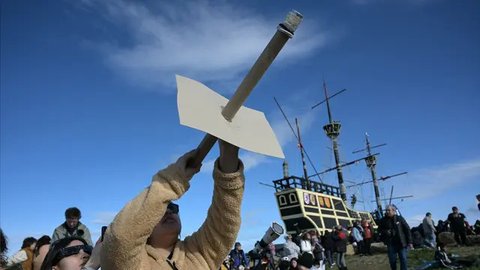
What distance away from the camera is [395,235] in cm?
947

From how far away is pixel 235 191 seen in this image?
2.17m

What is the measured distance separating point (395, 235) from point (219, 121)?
28.3ft

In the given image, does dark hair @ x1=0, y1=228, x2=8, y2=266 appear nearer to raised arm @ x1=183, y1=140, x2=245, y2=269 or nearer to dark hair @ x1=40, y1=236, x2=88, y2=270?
dark hair @ x1=40, y1=236, x2=88, y2=270

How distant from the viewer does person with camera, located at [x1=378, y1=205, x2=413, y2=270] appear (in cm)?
939

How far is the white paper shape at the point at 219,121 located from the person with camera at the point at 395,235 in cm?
818

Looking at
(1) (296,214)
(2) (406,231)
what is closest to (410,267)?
(2) (406,231)

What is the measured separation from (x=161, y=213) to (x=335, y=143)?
5496 centimetres

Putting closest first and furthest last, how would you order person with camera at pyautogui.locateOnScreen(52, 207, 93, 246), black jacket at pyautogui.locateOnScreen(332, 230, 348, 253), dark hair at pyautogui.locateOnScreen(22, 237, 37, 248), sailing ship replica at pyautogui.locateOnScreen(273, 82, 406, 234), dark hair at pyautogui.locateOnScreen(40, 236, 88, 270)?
dark hair at pyautogui.locateOnScreen(40, 236, 88, 270), person with camera at pyautogui.locateOnScreen(52, 207, 93, 246), dark hair at pyautogui.locateOnScreen(22, 237, 37, 248), black jacket at pyautogui.locateOnScreen(332, 230, 348, 253), sailing ship replica at pyautogui.locateOnScreen(273, 82, 406, 234)

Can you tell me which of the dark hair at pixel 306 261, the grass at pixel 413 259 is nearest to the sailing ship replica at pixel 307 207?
the grass at pixel 413 259

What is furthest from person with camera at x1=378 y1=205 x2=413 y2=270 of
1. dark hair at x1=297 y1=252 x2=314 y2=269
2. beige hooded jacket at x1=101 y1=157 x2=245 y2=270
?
beige hooded jacket at x1=101 y1=157 x2=245 y2=270

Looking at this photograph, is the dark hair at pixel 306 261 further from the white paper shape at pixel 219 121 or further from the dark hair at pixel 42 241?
the white paper shape at pixel 219 121

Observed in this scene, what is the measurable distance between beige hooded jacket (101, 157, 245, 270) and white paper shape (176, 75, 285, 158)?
189mm

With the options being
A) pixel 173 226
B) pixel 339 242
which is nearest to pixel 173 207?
pixel 173 226

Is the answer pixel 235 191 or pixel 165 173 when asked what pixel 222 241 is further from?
pixel 165 173
